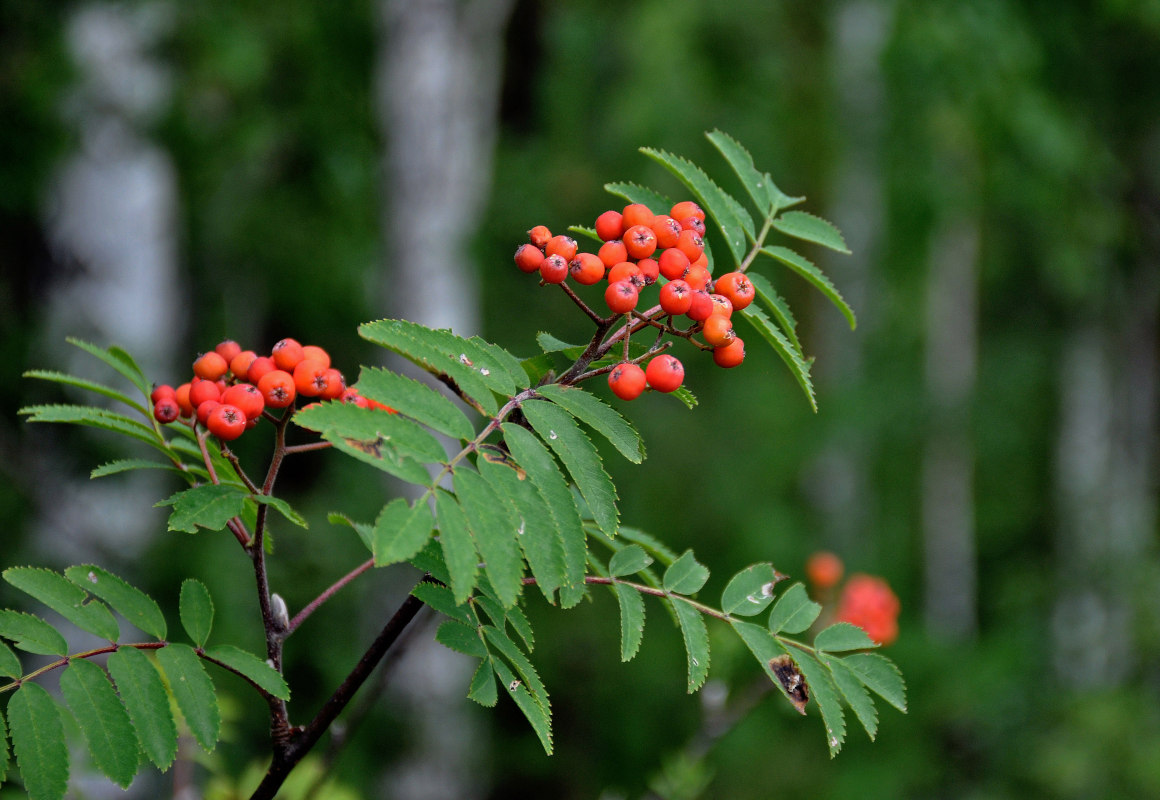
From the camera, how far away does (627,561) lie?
3.29 ft

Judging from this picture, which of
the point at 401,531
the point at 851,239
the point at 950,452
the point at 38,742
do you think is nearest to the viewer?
the point at 401,531

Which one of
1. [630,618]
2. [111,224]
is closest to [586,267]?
[630,618]

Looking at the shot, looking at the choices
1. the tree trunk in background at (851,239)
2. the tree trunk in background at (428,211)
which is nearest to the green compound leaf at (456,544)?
the tree trunk in background at (428,211)

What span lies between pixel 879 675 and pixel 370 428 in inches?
25.7

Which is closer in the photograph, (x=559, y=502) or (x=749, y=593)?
(x=559, y=502)

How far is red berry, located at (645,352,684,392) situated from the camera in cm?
89

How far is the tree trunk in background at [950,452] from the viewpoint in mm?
11570

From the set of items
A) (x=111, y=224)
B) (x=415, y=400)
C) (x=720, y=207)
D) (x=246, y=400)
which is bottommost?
(x=111, y=224)

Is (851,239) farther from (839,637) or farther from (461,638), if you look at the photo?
(461,638)

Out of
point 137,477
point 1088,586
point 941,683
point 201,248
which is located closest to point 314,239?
point 201,248

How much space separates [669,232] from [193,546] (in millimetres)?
2337

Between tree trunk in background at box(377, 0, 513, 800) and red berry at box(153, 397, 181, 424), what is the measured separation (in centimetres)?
352

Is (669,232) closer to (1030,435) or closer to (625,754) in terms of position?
(625,754)

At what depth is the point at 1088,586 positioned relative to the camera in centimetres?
698
